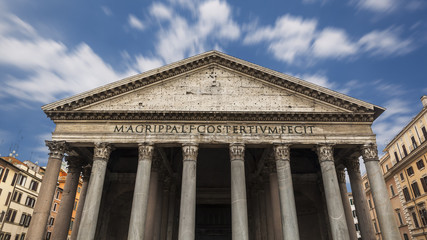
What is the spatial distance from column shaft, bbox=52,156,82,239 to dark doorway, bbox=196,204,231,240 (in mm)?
8287

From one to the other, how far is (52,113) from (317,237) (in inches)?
680

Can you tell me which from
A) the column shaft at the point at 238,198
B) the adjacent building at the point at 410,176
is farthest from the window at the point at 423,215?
the column shaft at the point at 238,198

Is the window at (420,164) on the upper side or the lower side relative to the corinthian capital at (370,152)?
upper

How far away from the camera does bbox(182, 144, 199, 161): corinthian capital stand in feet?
43.6

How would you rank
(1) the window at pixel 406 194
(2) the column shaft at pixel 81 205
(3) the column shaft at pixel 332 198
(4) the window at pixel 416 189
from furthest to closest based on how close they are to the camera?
1. (1) the window at pixel 406 194
2. (4) the window at pixel 416 189
3. (2) the column shaft at pixel 81 205
4. (3) the column shaft at pixel 332 198

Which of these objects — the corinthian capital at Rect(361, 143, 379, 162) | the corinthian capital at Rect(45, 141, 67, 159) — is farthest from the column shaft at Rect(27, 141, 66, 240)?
the corinthian capital at Rect(361, 143, 379, 162)

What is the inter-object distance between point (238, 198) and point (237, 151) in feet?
7.18

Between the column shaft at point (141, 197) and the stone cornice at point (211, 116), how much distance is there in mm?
1593

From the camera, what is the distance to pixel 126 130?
13961mm

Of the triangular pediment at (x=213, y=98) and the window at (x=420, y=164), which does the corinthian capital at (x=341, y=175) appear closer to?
the triangular pediment at (x=213, y=98)

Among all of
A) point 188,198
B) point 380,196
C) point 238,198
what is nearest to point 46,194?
point 188,198

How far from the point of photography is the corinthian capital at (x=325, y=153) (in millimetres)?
13438

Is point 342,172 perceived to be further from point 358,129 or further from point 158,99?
point 158,99

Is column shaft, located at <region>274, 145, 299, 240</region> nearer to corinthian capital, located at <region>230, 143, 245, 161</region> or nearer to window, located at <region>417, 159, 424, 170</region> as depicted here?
corinthian capital, located at <region>230, 143, 245, 161</region>
